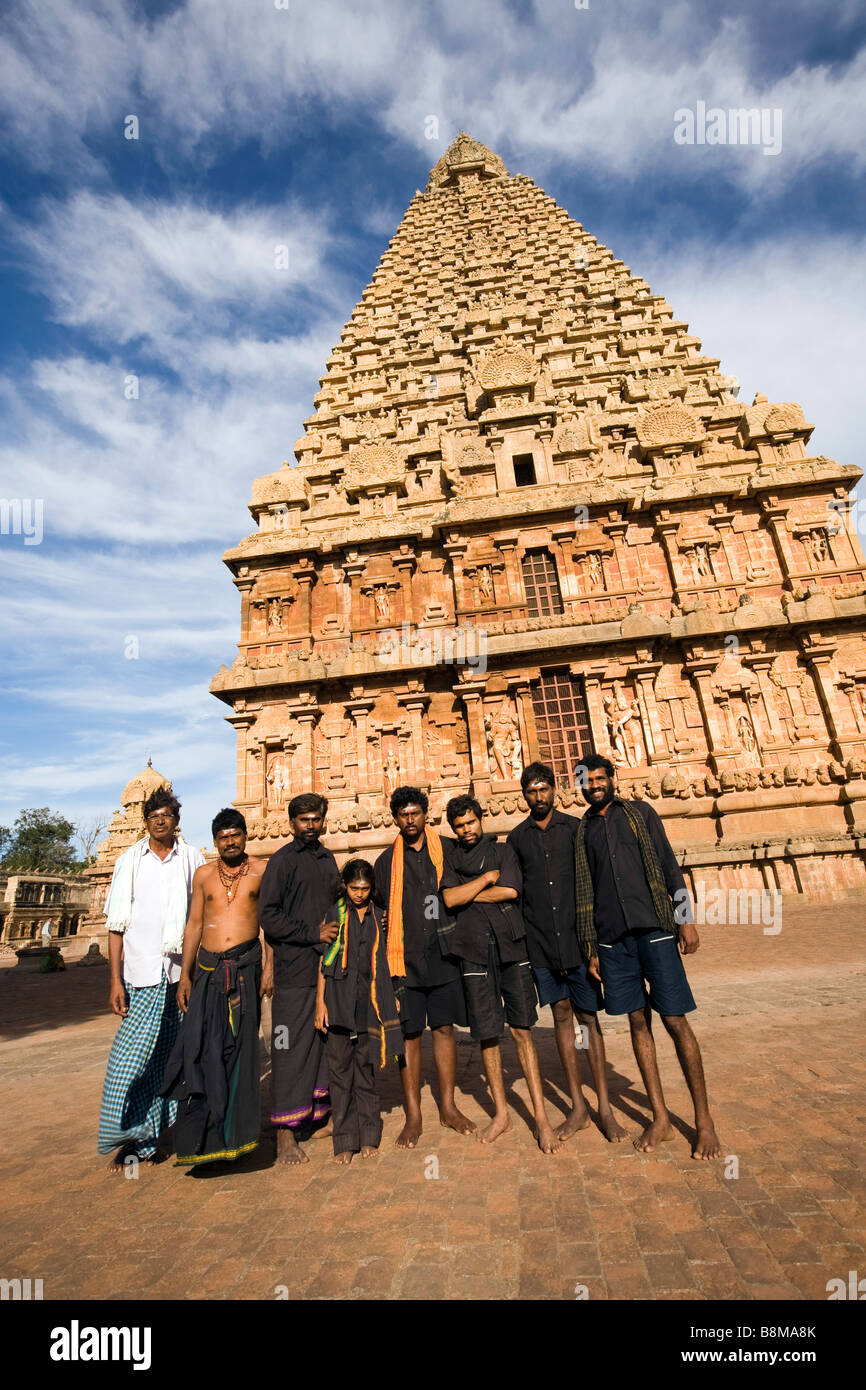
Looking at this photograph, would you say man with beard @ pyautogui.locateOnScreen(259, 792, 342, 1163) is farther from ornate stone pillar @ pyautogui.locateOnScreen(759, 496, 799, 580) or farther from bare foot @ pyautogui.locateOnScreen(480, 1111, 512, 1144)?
ornate stone pillar @ pyautogui.locateOnScreen(759, 496, 799, 580)

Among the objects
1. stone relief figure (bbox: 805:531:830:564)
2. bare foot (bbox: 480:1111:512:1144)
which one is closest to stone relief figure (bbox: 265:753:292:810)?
bare foot (bbox: 480:1111:512:1144)

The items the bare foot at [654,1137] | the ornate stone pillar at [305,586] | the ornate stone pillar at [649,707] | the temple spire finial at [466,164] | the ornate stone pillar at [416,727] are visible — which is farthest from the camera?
the temple spire finial at [466,164]

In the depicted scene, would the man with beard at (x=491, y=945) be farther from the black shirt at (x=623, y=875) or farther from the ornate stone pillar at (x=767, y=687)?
the ornate stone pillar at (x=767, y=687)

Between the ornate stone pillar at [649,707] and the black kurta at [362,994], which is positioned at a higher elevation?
the ornate stone pillar at [649,707]

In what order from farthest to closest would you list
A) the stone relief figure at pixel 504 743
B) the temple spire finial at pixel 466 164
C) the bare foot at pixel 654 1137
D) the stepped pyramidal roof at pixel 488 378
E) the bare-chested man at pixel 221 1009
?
the temple spire finial at pixel 466 164 < the stepped pyramidal roof at pixel 488 378 < the stone relief figure at pixel 504 743 < the bare-chested man at pixel 221 1009 < the bare foot at pixel 654 1137

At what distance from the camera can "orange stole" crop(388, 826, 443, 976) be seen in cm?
474

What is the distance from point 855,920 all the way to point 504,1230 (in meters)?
11.2

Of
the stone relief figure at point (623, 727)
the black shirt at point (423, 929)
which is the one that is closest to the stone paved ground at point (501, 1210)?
the black shirt at point (423, 929)

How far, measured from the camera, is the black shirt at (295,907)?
15.2 feet

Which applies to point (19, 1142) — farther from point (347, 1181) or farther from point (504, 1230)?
point (504, 1230)

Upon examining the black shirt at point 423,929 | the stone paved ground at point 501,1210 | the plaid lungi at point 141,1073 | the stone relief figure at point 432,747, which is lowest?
the stone paved ground at point 501,1210

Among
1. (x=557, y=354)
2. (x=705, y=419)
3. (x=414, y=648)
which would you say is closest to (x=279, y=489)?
(x=414, y=648)

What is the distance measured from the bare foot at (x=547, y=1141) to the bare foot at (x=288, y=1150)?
64.1 inches

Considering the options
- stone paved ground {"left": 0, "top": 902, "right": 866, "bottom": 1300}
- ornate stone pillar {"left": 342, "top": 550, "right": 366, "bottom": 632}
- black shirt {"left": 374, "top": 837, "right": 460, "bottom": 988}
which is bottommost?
stone paved ground {"left": 0, "top": 902, "right": 866, "bottom": 1300}
